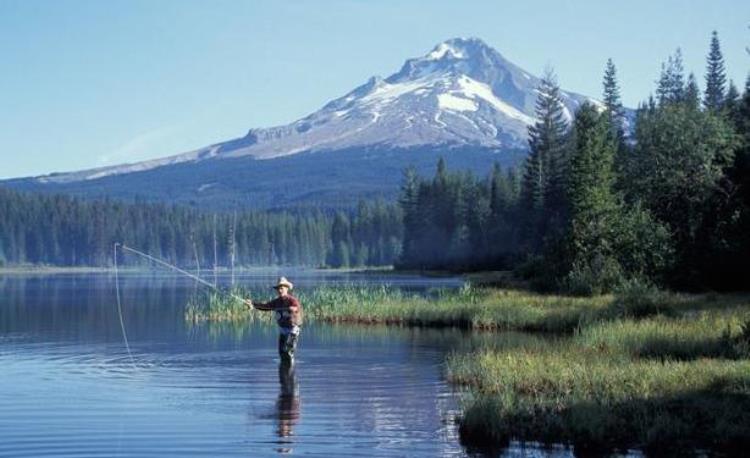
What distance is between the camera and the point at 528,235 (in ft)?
331

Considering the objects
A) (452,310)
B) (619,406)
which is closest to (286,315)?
(619,406)

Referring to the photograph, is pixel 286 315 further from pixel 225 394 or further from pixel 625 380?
pixel 625 380

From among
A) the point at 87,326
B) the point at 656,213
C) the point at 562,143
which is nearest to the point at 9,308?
the point at 87,326

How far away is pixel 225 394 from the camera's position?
25.2 meters

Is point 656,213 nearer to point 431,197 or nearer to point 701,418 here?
point 701,418

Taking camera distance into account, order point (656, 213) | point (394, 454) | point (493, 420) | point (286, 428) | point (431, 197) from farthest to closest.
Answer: point (431, 197), point (656, 213), point (286, 428), point (493, 420), point (394, 454)

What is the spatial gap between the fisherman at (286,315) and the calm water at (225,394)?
2.10ft

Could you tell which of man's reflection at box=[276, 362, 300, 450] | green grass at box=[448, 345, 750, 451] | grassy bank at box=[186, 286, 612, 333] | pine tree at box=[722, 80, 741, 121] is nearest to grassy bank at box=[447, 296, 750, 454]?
green grass at box=[448, 345, 750, 451]

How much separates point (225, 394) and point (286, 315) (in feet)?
14.7

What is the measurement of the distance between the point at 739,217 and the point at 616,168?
114 ft

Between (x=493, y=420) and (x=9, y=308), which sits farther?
(x=9, y=308)

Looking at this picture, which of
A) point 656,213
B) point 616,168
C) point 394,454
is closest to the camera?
point 394,454

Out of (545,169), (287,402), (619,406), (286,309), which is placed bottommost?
(287,402)

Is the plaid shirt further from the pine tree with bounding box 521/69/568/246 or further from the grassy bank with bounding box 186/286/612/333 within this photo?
the pine tree with bounding box 521/69/568/246
